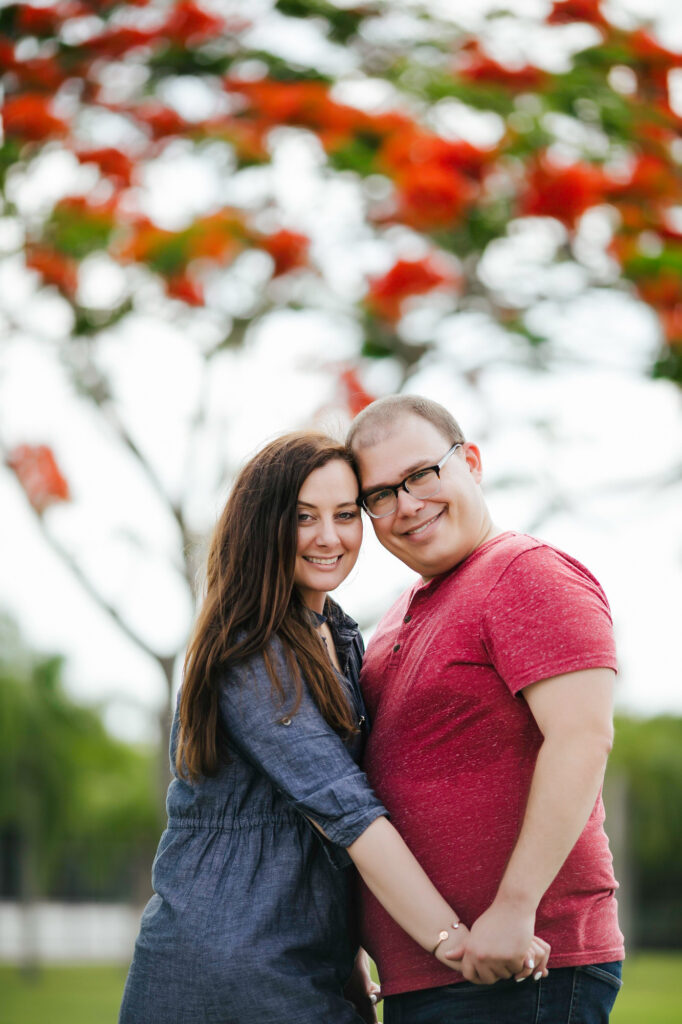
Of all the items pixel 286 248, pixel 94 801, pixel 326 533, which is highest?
pixel 286 248

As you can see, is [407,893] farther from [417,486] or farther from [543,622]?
[417,486]

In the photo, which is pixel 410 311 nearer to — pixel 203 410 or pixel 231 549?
pixel 203 410

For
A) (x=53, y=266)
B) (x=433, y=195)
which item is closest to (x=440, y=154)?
(x=433, y=195)

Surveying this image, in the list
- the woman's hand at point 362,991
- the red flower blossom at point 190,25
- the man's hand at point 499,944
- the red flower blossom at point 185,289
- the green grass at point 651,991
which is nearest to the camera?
the man's hand at point 499,944

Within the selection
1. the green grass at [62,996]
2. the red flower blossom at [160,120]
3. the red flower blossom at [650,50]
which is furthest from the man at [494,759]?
the green grass at [62,996]

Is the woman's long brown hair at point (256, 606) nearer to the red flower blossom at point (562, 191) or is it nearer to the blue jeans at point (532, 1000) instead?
the blue jeans at point (532, 1000)

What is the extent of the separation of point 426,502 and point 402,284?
12.1 feet

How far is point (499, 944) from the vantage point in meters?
1.93

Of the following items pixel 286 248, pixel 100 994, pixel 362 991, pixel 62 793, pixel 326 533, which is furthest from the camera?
pixel 62 793

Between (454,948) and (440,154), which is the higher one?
(440,154)

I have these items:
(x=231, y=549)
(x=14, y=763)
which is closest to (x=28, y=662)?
(x=14, y=763)

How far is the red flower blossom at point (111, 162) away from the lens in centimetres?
598

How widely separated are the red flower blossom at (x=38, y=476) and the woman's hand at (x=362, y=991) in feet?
13.5

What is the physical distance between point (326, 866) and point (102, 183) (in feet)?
15.5
